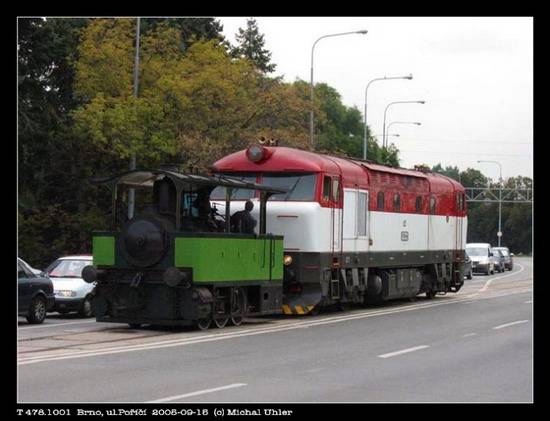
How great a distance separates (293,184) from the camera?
2366 centimetres

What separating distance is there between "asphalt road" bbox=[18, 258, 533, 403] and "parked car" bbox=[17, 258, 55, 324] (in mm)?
389

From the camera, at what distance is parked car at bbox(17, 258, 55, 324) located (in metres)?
22.1

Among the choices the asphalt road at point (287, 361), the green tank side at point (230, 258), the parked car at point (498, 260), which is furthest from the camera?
the parked car at point (498, 260)

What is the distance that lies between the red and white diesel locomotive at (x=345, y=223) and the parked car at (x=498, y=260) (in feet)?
118

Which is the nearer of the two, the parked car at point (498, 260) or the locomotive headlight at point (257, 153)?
the locomotive headlight at point (257, 153)

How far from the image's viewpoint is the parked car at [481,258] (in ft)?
207

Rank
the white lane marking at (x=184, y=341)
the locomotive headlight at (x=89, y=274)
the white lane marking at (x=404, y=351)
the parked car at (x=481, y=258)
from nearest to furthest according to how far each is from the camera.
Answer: the white lane marking at (x=184, y=341) → the white lane marking at (x=404, y=351) → the locomotive headlight at (x=89, y=274) → the parked car at (x=481, y=258)

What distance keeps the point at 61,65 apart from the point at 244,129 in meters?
11.0

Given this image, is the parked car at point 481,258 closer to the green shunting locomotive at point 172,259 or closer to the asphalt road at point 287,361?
the asphalt road at point 287,361

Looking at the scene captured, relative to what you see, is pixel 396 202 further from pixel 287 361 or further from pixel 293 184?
pixel 287 361

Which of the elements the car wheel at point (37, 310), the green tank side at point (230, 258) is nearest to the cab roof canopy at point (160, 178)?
the green tank side at point (230, 258)

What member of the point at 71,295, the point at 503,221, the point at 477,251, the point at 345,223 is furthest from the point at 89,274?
the point at 503,221

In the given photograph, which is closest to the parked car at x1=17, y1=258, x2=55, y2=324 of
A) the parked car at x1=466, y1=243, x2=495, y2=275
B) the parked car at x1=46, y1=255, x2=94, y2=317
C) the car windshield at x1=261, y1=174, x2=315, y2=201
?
the parked car at x1=46, y1=255, x2=94, y2=317

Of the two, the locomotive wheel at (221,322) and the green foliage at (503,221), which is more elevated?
the green foliage at (503,221)
